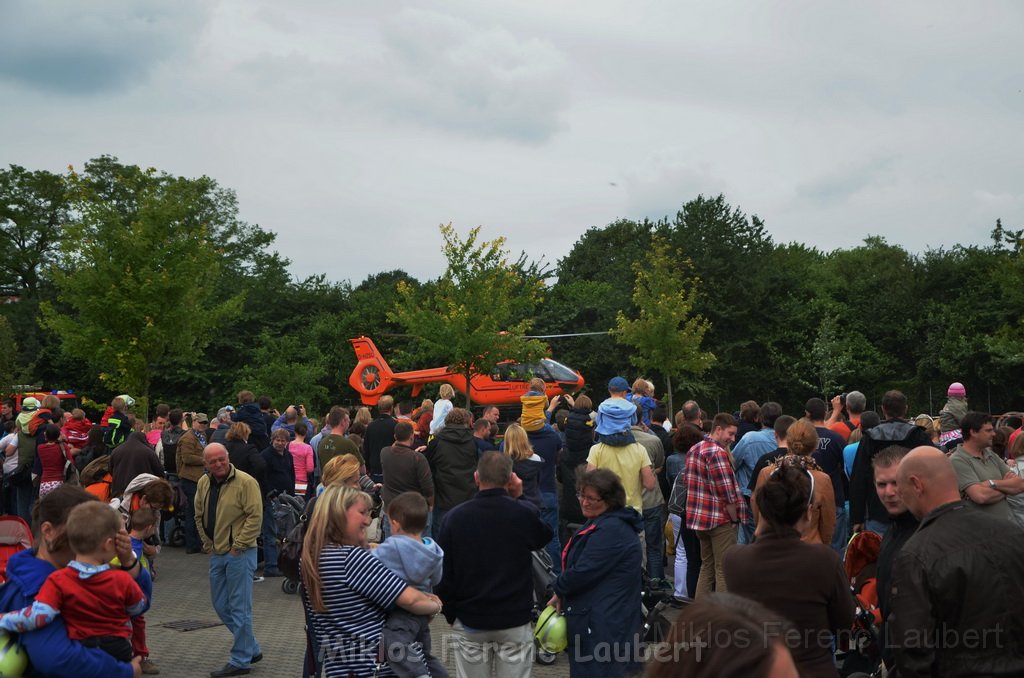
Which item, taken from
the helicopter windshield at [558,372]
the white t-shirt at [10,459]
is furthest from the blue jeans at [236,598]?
the helicopter windshield at [558,372]

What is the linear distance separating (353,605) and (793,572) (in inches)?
84.4

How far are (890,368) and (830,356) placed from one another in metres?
3.16

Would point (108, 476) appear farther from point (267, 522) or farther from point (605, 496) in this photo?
point (605, 496)

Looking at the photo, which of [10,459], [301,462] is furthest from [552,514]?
[10,459]

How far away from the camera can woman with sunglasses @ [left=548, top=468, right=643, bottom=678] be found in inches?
205

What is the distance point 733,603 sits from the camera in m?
1.63

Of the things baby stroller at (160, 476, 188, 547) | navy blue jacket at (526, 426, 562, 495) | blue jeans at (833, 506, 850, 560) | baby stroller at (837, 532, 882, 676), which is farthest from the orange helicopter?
baby stroller at (837, 532, 882, 676)

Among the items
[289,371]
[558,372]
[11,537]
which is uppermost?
[289,371]

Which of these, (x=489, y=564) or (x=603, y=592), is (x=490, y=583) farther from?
(x=603, y=592)

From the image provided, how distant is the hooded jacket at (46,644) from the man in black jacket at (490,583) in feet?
6.07

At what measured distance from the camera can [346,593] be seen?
4594 millimetres

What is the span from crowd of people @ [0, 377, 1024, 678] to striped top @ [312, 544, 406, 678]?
0.03 feet

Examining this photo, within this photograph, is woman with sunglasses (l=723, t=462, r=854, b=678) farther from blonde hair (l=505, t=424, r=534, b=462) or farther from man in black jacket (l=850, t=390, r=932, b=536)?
blonde hair (l=505, t=424, r=534, b=462)

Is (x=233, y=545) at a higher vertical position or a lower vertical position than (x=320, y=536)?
lower
